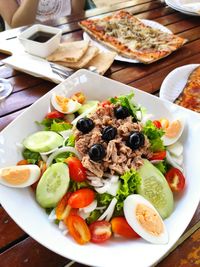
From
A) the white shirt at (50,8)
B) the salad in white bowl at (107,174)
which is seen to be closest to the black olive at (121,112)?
the salad in white bowl at (107,174)

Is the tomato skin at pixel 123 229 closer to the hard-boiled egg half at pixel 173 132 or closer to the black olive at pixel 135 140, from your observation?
the black olive at pixel 135 140

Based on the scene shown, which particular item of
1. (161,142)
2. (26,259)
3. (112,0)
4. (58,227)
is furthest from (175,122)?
(112,0)

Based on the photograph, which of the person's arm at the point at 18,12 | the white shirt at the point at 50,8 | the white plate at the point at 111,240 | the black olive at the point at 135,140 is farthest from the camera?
the white shirt at the point at 50,8

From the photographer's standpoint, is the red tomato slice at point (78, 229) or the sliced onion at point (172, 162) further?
the sliced onion at point (172, 162)

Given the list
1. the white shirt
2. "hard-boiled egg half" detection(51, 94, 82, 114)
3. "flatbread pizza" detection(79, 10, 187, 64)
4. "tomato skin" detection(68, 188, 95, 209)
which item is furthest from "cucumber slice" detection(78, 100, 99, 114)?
the white shirt

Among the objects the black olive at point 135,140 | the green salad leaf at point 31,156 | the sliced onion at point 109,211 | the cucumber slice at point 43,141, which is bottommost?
the sliced onion at point 109,211

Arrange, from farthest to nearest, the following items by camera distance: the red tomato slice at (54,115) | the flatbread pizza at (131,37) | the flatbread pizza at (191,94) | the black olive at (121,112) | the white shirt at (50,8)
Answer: the white shirt at (50,8) → the flatbread pizza at (131,37) → the flatbread pizza at (191,94) → the red tomato slice at (54,115) → the black olive at (121,112)
